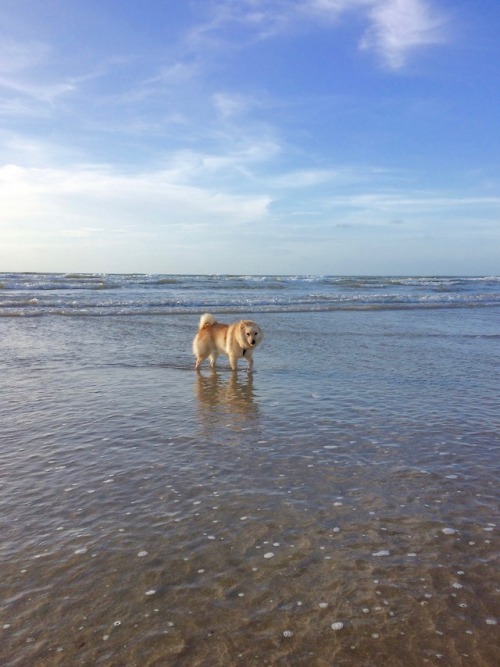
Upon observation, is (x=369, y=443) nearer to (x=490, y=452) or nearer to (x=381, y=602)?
(x=490, y=452)

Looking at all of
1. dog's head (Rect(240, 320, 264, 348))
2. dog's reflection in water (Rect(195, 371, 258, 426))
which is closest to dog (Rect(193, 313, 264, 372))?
dog's head (Rect(240, 320, 264, 348))

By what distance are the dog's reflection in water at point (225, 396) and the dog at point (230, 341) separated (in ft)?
1.00

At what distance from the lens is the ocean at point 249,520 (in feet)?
6.49

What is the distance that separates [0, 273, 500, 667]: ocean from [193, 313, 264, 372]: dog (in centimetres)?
78


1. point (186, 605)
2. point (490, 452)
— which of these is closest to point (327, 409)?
point (490, 452)

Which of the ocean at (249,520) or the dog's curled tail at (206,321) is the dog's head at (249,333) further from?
the dog's curled tail at (206,321)

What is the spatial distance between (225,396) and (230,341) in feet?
5.21

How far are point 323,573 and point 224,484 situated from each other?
1126mm

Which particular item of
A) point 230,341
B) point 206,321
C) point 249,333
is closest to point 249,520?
point 249,333

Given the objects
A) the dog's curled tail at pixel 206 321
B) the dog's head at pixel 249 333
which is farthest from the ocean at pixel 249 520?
the dog's curled tail at pixel 206 321

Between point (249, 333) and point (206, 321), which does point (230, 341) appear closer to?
point (249, 333)

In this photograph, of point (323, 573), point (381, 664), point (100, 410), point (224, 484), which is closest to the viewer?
point (381, 664)

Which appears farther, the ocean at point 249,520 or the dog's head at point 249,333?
the dog's head at point 249,333

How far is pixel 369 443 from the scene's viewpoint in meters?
4.11
